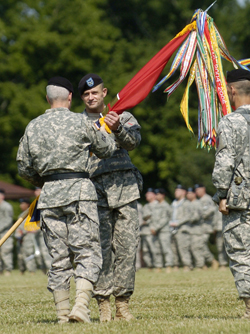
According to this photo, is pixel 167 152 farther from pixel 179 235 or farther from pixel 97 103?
pixel 97 103

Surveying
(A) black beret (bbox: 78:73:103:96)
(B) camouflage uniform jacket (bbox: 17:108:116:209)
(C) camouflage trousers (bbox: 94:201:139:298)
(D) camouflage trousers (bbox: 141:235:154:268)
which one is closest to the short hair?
(B) camouflage uniform jacket (bbox: 17:108:116:209)

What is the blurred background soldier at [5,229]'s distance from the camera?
775 inches

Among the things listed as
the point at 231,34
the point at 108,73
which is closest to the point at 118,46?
the point at 108,73

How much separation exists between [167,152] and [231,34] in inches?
299

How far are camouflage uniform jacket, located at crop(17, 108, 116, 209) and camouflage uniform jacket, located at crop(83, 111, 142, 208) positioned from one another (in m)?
0.39

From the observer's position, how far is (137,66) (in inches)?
1332

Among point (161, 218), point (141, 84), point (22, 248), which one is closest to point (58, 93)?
point (141, 84)

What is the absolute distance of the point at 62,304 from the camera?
21.0 feet

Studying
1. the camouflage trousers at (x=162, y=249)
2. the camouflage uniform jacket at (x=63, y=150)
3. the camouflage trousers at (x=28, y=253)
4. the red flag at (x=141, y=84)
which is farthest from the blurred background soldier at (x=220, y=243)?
the camouflage uniform jacket at (x=63, y=150)

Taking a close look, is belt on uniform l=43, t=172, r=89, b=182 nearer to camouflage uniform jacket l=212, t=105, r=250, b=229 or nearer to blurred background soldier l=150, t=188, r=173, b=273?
camouflage uniform jacket l=212, t=105, r=250, b=229

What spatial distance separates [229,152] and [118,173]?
4.41 ft

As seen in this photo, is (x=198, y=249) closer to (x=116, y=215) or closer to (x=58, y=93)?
(x=116, y=215)

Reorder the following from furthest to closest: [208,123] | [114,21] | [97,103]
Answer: [114,21], [208,123], [97,103]

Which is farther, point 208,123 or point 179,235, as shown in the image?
point 179,235
